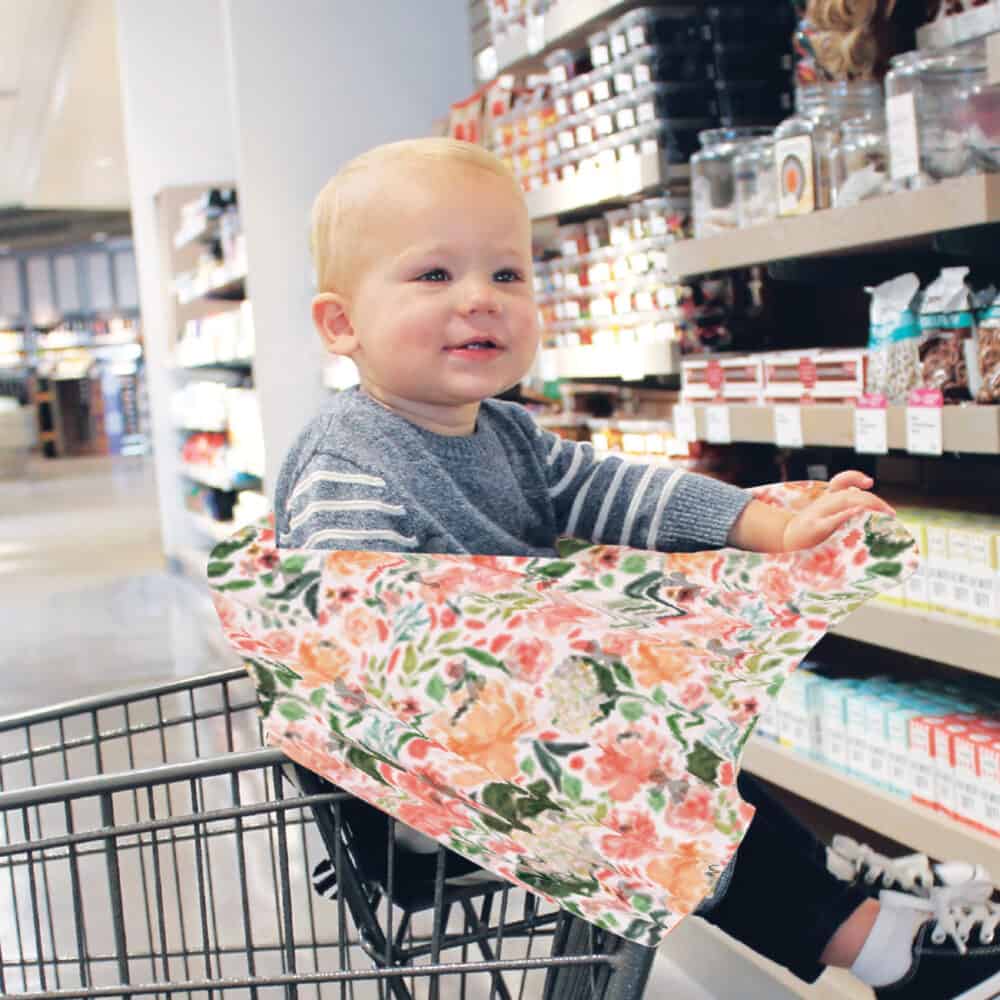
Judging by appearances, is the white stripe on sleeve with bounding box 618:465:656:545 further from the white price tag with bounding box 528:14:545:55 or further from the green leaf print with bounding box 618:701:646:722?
the white price tag with bounding box 528:14:545:55

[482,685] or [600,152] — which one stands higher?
[600,152]

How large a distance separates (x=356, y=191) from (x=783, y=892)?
35.2 inches

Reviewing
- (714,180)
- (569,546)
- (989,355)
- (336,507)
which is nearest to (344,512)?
(336,507)

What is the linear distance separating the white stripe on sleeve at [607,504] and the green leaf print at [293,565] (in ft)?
1.76

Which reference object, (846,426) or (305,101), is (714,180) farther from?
(305,101)

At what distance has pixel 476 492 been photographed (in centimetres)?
154

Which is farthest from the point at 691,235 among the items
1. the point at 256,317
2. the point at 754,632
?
the point at 256,317

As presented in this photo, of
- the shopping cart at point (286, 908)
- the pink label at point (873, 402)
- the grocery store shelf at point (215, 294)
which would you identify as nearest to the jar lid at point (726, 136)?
the pink label at point (873, 402)

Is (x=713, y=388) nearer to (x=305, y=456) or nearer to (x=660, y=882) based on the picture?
(x=305, y=456)

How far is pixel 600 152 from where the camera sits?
3.47 metres

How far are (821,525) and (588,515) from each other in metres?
0.39

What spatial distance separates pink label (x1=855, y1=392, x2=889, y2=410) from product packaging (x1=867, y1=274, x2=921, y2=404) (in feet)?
0.05

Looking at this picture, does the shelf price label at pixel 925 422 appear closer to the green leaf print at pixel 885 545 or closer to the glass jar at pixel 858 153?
the glass jar at pixel 858 153

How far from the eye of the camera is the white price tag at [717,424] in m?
2.86
